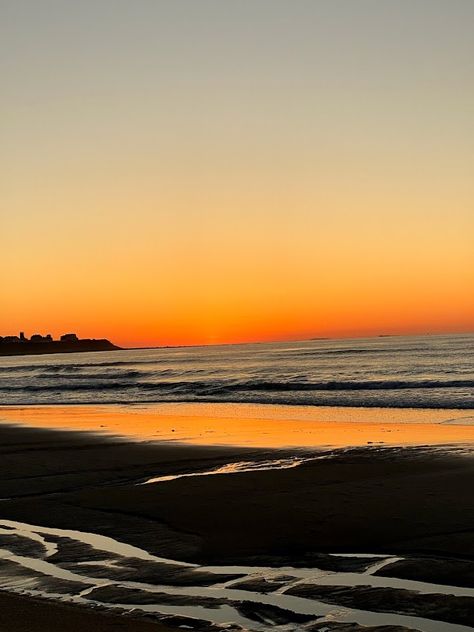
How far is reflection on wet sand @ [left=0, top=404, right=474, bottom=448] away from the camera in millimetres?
17344

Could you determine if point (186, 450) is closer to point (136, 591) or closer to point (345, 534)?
point (345, 534)

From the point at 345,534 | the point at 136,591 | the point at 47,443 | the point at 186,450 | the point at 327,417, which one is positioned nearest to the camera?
the point at 136,591

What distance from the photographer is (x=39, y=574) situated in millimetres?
6852

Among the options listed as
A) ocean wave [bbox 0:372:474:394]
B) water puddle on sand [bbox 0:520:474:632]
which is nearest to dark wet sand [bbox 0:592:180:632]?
water puddle on sand [bbox 0:520:474:632]

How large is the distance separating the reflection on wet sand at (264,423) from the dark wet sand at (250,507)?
2096mm

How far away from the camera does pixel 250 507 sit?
9727 millimetres

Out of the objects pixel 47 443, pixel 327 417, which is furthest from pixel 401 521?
pixel 327 417

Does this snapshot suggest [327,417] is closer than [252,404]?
Yes

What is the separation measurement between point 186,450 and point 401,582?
9.90 metres

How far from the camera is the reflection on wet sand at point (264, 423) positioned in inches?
683

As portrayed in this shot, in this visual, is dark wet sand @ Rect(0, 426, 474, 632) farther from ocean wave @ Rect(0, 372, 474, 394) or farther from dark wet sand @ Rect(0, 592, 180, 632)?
ocean wave @ Rect(0, 372, 474, 394)

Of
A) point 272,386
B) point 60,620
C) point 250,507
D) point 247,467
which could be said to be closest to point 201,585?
point 60,620

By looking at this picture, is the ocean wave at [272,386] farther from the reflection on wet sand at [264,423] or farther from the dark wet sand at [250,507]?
the dark wet sand at [250,507]

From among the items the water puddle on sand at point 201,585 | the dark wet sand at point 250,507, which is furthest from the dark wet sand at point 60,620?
the water puddle on sand at point 201,585
